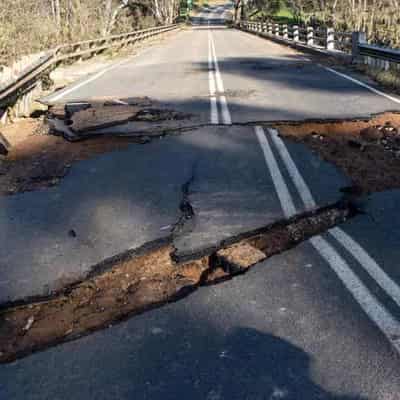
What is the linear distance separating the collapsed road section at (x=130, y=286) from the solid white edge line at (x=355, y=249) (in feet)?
0.86

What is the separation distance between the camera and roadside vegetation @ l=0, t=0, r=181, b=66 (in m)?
13.7

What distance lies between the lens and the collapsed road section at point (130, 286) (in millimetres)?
3236

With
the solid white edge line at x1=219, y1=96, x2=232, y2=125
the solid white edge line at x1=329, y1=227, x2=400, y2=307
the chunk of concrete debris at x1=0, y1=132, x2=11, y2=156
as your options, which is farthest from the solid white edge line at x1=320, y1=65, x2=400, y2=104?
the chunk of concrete debris at x1=0, y1=132, x2=11, y2=156

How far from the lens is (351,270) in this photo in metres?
3.64

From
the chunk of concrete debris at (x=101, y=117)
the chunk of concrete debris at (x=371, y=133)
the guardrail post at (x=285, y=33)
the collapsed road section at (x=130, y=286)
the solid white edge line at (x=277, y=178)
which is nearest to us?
the collapsed road section at (x=130, y=286)

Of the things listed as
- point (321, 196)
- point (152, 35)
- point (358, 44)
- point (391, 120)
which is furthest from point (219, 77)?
point (152, 35)

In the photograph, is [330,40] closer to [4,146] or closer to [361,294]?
[4,146]

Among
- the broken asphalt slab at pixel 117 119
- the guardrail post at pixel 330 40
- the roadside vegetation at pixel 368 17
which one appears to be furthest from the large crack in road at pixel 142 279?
the roadside vegetation at pixel 368 17

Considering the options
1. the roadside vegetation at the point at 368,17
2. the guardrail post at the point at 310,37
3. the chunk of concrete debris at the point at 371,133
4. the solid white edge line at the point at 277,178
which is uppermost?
the roadside vegetation at the point at 368,17

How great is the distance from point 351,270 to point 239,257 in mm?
854

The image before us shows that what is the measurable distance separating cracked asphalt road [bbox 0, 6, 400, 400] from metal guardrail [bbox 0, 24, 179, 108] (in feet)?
12.1

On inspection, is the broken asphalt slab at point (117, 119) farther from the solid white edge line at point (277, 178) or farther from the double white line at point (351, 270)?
the double white line at point (351, 270)

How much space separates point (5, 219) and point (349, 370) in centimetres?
369

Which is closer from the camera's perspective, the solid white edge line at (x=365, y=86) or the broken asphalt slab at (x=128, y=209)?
the broken asphalt slab at (x=128, y=209)
